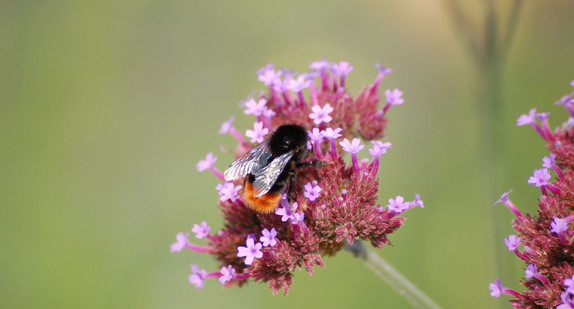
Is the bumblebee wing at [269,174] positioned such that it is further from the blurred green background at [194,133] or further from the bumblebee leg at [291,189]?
the blurred green background at [194,133]

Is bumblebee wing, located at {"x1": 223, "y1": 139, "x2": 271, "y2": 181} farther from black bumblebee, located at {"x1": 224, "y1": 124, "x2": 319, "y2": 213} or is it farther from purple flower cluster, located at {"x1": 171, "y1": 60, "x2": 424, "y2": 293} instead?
purple flower cluster, located at {"x1": 171, "y1": 60, "x2": 424, "y2": 293}

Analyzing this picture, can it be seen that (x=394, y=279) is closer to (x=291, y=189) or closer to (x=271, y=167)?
(x=291, y=189)

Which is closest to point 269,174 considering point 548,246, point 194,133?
point 548,246

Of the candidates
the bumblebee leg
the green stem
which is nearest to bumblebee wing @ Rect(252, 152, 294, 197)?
the bumblebee leg

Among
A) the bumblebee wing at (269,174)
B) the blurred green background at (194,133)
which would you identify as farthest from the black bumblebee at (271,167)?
the blurred green background at (194,133)

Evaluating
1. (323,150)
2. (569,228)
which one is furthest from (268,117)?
(569,228)
